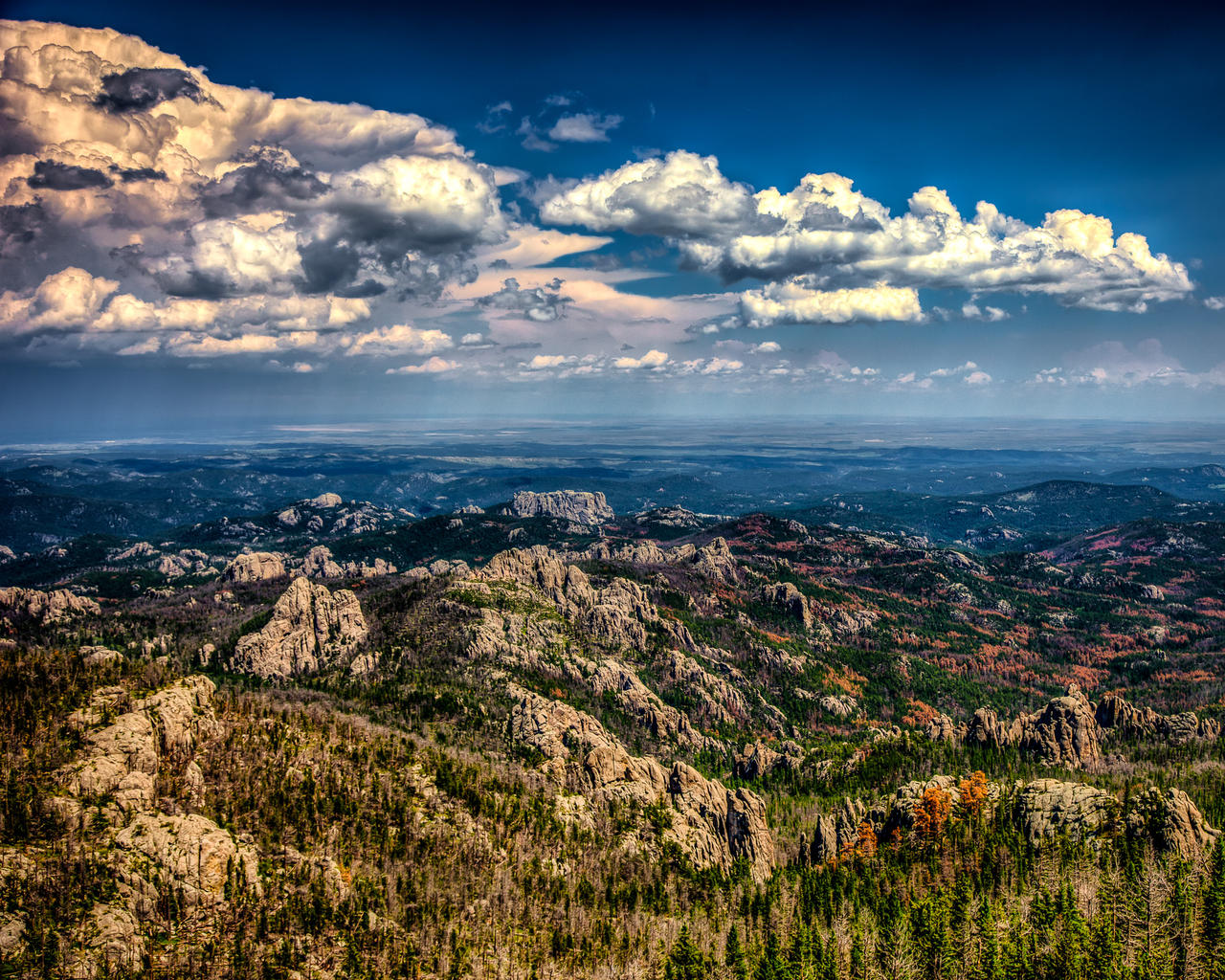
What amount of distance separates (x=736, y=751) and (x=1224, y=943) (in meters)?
109

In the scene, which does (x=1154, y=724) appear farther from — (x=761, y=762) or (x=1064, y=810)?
(x=761, y=762)

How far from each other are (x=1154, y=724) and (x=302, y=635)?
202m

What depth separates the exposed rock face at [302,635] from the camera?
154375mm

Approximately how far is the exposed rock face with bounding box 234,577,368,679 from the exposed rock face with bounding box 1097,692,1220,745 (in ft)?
606

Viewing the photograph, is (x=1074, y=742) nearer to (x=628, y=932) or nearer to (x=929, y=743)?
(x=929, y=743)

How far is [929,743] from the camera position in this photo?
538ft

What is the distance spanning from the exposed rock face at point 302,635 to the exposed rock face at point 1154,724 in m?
185

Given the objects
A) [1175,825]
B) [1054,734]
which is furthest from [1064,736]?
[1175,825]

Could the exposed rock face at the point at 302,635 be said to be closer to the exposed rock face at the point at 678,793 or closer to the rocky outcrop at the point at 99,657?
the rocky outcrop at the point at 99,657

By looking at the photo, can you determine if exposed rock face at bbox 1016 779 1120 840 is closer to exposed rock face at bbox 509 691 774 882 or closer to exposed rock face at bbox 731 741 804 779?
exposed rock face at bbox 509 691 774 882

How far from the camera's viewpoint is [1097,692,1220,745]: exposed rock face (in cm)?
15550

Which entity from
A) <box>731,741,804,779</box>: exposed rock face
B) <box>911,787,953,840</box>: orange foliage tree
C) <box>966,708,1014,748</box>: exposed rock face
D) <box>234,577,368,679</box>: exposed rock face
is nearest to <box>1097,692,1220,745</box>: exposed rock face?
<box>966,708,1014,748</box>: exposed rock face

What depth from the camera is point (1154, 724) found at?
161m

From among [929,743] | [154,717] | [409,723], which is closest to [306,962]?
[154,717]
